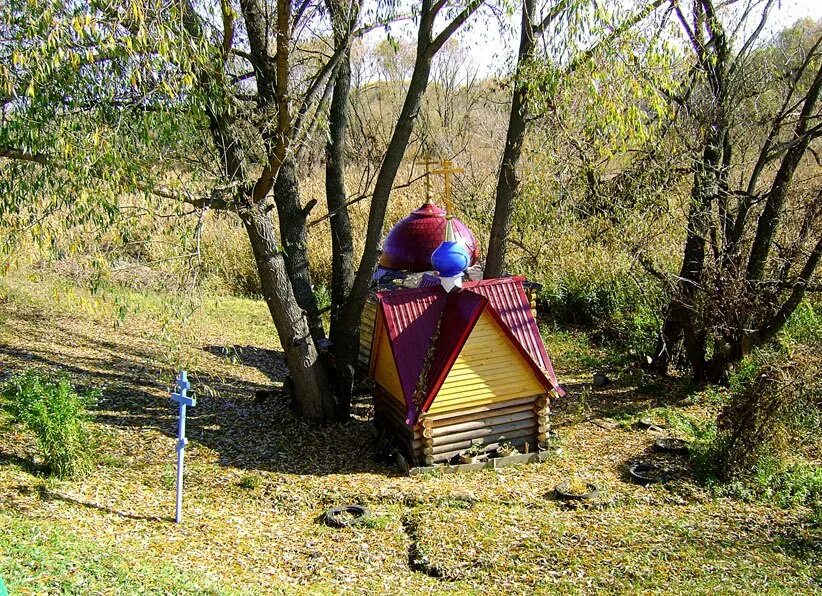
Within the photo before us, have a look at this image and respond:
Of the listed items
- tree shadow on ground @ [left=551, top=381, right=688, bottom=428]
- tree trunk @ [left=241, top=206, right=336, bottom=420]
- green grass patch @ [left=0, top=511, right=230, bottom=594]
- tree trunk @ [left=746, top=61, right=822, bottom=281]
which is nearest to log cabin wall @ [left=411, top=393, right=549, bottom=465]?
tree shadow on ground @ [left=551, top=381, right=688, bottom=428]

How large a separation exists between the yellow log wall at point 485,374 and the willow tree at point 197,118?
1934mm

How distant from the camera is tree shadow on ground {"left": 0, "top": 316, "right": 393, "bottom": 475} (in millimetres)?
8883

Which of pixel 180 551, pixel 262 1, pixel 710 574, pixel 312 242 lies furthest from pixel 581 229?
pixel 180 551

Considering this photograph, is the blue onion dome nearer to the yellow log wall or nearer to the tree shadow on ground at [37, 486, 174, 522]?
the yellow log wall

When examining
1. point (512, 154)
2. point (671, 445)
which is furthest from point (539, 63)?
point (671, 445)

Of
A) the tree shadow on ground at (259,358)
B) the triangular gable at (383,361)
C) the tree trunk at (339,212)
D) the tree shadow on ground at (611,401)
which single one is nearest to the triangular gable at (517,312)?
the triangular gable at (383,361)

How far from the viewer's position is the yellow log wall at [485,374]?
8.38 metres

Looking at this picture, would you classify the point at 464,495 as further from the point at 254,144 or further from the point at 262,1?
the point at 262,1

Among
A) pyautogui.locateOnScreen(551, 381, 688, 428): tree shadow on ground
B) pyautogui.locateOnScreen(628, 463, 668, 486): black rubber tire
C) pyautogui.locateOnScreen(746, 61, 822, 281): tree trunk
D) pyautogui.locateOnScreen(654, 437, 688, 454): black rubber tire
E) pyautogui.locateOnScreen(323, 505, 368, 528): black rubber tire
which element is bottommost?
pyautogui.locateOnScreen(323, 505, 368, 528): black rubber tire

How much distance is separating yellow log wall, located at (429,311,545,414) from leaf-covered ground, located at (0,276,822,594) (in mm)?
834

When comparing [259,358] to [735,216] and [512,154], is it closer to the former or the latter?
[512,154]

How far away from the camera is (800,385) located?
8031mm

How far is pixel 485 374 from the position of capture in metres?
8.52

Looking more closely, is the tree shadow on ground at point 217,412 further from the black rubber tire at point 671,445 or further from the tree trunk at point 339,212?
the black rubber tire at point 671,445
